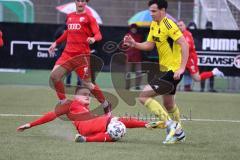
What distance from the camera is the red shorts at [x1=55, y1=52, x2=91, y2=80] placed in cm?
1262

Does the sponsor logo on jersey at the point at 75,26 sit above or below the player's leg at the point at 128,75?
above

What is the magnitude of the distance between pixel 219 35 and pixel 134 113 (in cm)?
720

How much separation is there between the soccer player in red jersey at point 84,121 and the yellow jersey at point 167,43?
37.3 inches

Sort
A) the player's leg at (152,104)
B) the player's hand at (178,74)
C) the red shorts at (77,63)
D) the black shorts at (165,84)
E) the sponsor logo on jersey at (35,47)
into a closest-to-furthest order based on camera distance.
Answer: the player's hand at (178,74), the black shorts at (165,84), the player's leg at (152,104), the red shorts at (77,63), the sponsor logo on jersey at (35,47)

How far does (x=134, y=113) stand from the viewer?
14523 mm

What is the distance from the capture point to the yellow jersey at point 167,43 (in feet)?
33.0

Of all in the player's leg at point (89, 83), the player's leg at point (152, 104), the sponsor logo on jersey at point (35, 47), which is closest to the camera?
the player's leg at point (152, 104)

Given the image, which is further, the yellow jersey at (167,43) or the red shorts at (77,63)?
the red shorts at (77,63)

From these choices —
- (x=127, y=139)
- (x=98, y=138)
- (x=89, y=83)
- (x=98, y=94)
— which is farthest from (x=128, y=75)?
(x=98, y=138)

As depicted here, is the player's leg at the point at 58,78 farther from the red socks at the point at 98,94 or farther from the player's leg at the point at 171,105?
the player's leg at the point at 171,105

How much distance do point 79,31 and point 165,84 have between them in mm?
3053

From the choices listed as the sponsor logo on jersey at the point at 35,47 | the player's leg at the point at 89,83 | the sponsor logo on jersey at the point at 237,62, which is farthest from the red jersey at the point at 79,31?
the sponsor logo on jersey at the point at 237,62

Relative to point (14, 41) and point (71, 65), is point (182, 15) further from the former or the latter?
point (71, 65)

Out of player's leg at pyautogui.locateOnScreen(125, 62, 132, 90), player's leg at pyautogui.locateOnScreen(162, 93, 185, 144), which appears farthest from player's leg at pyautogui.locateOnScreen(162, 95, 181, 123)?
player's leg at pyautogui.locateOnScreen(125, 62, 132, 90)
